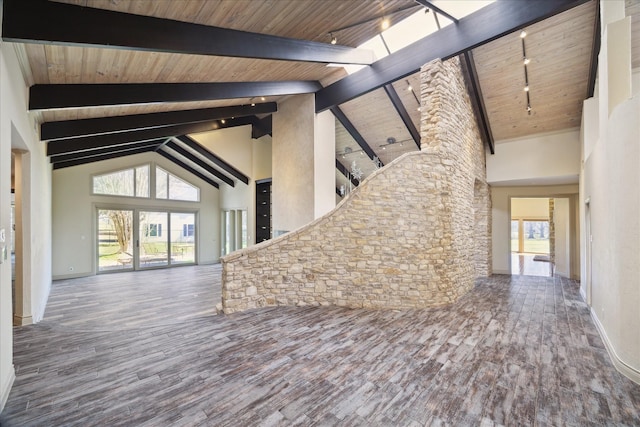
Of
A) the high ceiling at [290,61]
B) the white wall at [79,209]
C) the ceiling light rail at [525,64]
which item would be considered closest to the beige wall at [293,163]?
the high ceiling at [290,61]

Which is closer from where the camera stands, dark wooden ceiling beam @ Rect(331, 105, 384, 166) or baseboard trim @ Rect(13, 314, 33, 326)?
baseboard trim @ Rect(13, 314, 33, 326)

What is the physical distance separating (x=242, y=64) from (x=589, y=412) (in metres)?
6.05

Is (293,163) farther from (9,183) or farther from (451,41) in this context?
(9,183)

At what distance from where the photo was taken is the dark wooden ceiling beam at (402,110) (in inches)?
271

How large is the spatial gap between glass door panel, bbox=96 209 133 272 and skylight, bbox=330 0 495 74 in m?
8.99

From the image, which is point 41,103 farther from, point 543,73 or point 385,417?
point 543,73

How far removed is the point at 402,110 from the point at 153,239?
30.2 feet

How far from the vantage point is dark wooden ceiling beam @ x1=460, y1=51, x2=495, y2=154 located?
588 centimetres

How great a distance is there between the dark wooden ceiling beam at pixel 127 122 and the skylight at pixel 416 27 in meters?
3.66

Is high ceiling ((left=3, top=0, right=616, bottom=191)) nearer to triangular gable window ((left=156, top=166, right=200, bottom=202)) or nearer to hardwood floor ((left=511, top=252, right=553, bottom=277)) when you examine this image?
triangular gable window ((left=156, top=166, right=200, bottom=202))

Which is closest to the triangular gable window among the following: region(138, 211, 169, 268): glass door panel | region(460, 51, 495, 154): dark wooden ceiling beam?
region(138, 211, 169, 268): glass door panel

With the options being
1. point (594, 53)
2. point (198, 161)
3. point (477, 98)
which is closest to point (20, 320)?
point (198, 161)

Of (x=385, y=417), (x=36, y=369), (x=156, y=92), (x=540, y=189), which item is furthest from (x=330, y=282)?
(x=540, y=189)

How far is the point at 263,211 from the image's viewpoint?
10578mm
